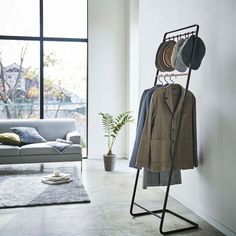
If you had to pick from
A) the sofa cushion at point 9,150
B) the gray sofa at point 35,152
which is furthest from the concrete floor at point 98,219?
the sofa cushion at point 9,150

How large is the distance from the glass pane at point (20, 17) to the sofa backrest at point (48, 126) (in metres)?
1.74

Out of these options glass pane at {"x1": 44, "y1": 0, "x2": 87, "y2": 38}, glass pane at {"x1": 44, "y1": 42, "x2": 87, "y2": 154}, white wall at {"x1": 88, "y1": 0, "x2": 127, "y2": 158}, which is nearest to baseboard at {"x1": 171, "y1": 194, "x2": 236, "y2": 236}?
white wall at {"x1": 88, "y1": 0, "x2": 127, "y2": 158}

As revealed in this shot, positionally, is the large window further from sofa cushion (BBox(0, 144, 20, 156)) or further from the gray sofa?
sofa cushion (BBox(0, 144, 20, 156))

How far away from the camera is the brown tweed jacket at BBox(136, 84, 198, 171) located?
3.28 m

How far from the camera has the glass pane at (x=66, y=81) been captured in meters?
6.90

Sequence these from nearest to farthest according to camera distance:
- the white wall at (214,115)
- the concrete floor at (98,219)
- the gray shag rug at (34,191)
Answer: the white wall at (214,115), the concrete floor at (98,219), the gray shag rug at (34,191)

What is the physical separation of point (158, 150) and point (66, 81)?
160 inches

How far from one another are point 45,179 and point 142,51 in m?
2.24

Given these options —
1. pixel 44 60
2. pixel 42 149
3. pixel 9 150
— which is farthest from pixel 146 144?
pixel 44 60

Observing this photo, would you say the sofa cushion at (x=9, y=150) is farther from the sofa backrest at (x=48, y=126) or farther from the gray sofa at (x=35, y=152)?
the sofa backrest at (x=48, y=126)

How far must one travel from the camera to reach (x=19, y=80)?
680 centimetres

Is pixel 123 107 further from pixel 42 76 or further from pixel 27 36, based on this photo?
pixel 27 36

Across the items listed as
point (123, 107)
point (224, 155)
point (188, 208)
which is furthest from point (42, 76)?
point (224, 155)

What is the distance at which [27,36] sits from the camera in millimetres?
6777
